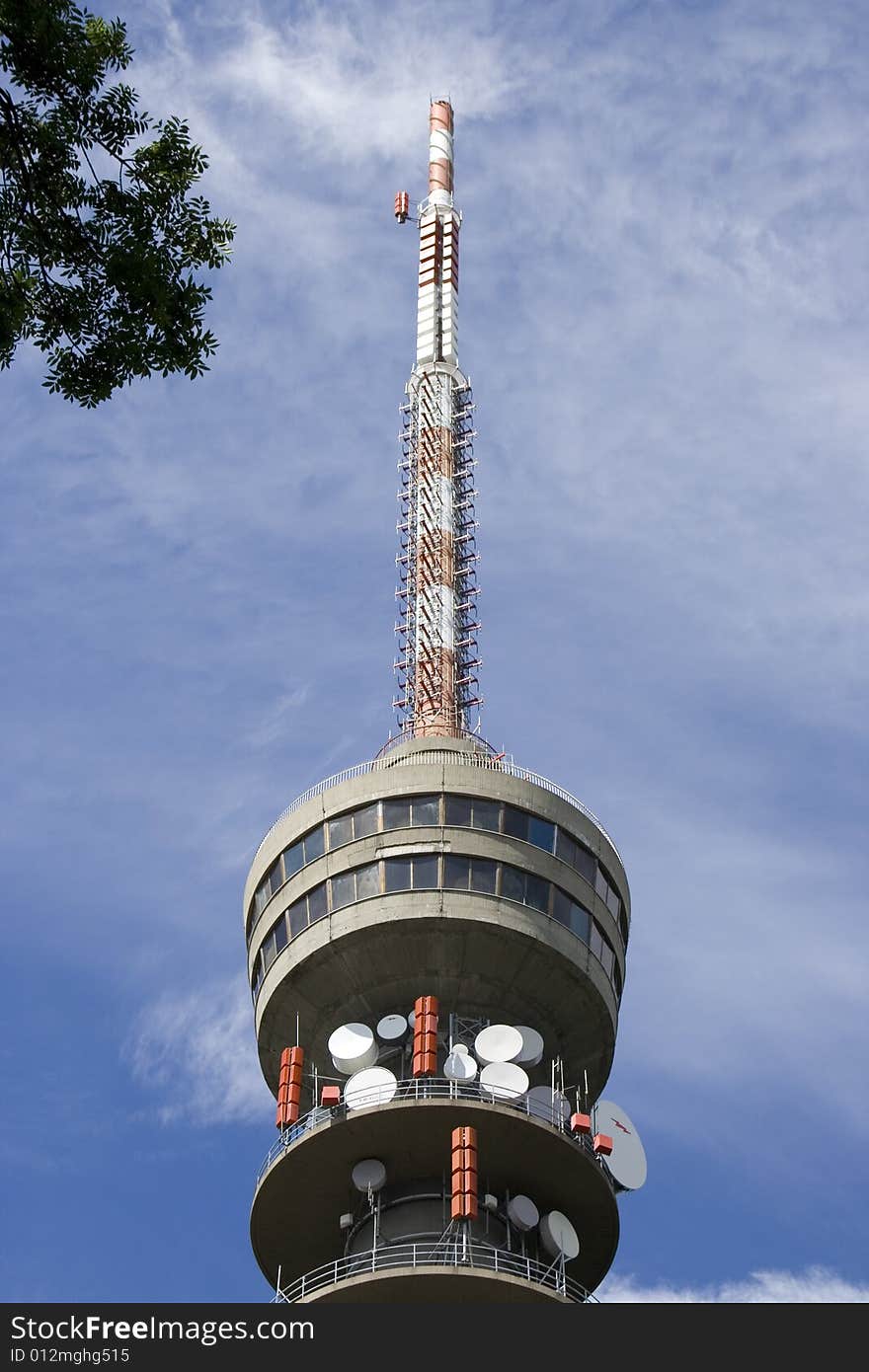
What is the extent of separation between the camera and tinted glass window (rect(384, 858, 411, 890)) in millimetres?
64875

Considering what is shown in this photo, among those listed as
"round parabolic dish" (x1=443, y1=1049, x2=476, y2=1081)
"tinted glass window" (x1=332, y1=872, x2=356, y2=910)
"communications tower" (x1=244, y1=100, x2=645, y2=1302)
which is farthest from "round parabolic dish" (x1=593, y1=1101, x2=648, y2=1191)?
"tinted glass window" (x1=332, y1=872, x2=356, y2=910)

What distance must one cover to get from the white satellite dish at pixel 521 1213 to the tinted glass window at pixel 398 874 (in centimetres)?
1138

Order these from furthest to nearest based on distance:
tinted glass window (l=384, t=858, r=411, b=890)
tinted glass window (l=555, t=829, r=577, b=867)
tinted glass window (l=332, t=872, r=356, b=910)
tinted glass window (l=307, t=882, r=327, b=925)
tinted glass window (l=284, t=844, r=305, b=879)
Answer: tinted glass window (l=284, t=844, r=305, b=879) < tinted glass window (l=555, t=829, r=577, b=867) < tinted glass window (l=307, t=882, r=327, b=925) < tinted glass window (l=332, t=872, r=356, b=910) < tinted glass window (l=384, t=858, r=411, b=890)

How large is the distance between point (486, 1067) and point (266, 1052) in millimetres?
9584

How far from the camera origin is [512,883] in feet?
214

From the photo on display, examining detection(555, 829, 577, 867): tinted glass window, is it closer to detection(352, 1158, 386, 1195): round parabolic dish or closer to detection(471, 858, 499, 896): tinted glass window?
detection(471, 858, 499, 896): tinted glass window

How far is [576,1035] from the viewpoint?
66.6 meters

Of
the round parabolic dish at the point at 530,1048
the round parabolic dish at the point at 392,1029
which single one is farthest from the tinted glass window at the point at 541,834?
the round parabolic dish at the point at 392,1029

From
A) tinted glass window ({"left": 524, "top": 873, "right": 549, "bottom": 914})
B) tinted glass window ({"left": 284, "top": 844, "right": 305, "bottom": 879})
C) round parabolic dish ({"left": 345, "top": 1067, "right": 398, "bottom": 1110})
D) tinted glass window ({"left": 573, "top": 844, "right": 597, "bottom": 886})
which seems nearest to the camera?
round parabolic dish ({"left": 345, "top": 1067, "right": 398, "bottom": 1110})

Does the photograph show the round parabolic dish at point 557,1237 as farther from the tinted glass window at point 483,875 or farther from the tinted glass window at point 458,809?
the tinted glass window at point 458,809

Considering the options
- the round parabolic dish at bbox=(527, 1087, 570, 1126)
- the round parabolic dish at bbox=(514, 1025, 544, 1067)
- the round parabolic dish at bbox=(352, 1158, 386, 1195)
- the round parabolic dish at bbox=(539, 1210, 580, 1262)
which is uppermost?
the round parabolic dish at bbox=(514, 1025, 544, 1067)

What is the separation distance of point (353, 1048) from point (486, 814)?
9814mm

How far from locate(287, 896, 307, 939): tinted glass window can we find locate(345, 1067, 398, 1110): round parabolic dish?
6.49m

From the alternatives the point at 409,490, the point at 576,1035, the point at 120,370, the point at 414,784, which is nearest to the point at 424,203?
the point at 409,490
